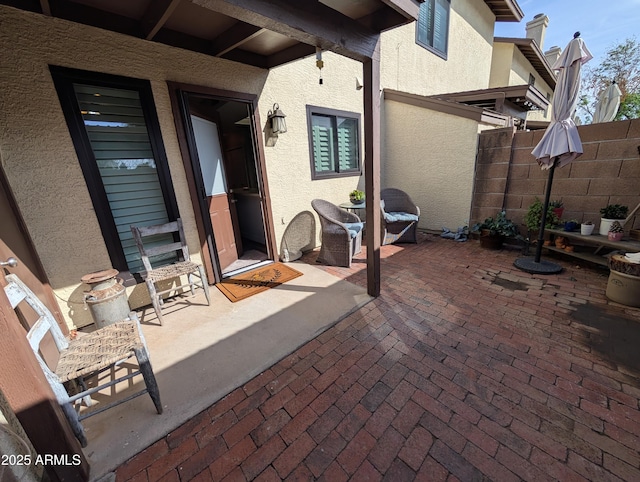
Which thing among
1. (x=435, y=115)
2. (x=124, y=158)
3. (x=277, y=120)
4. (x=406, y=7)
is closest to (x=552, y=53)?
(x=435, y=115)

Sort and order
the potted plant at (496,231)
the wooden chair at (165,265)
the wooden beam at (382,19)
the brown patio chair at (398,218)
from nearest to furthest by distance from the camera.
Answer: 1. the wooden beam at (382,19)
2. the wooden chair at (165,265)
3. the potted plant at (496,231)
4. the brown patio chair at (398,218)

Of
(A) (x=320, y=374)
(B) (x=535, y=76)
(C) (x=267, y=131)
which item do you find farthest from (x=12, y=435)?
(B) (x=535, y=76)

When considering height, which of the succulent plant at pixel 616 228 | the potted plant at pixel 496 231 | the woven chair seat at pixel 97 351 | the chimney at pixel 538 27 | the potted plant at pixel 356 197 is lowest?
the potted plant at pixel 496 231

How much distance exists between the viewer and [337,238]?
3.73m

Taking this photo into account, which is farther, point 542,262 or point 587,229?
point 542,262

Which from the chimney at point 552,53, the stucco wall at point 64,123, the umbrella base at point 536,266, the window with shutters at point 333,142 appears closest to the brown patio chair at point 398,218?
the window with shutters at point 333,142

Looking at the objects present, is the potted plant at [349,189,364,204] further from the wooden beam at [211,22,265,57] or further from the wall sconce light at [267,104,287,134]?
the wooden beam at [211,22,265,57]

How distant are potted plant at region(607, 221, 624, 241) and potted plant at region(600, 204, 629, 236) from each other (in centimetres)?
7

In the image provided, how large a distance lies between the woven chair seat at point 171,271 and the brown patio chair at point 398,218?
3.20m

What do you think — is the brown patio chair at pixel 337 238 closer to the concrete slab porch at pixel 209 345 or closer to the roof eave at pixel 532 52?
the concrete slab porch at pixel 209 345

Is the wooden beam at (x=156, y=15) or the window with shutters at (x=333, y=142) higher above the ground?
the wooden beam at (x=156, y=15)

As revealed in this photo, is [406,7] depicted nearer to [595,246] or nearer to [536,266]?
[536,266]

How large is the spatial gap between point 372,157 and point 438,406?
2.17 meters

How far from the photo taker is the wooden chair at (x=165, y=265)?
2.59 m
